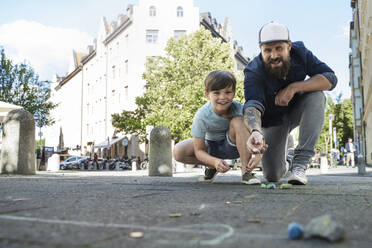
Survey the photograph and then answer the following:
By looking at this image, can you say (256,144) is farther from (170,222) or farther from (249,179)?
(170,222)

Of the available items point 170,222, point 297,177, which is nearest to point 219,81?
point 297,177

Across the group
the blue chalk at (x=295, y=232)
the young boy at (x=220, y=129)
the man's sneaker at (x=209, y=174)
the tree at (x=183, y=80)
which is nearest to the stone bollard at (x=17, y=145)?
the man's sneaker at (x=209, y=174)

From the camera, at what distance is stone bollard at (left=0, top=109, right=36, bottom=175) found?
29.2 ft

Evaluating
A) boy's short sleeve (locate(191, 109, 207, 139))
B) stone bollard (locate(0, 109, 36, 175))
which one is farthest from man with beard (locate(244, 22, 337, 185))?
stone bollard (locate(0, 109, 36, 175))

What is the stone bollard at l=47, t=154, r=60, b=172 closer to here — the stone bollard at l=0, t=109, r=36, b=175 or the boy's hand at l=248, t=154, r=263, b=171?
the stone bollard at l=0, t=109, r=36, b=175

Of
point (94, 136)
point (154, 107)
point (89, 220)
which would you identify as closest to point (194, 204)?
point (89, 220)

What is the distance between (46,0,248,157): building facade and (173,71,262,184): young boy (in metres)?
28.1

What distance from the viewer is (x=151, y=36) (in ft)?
131

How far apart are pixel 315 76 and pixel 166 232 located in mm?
3157

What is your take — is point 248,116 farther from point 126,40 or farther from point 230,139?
point 126,40

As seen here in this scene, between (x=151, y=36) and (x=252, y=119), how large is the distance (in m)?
37.4

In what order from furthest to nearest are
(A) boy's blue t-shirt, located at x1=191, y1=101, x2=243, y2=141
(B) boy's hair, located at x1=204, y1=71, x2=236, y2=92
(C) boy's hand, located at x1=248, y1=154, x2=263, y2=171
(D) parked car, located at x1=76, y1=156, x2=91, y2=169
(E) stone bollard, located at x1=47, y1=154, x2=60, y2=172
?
(D) parked car, located at x1=76, y1=156, x2=91, y2=169
(E) stone bollard, located at x1=47, y1=154, x2=60, y2=172
(A) boy's blue t-shirt, located at x1=191, y1=101, x2=243, y2=141
(B) boy's hair, located at x1=204, y1=71, x2=236, y2=92
(C) boy's hand, located at x1=248, y1=154, x2=263, y2=171

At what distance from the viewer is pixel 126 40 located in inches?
1683

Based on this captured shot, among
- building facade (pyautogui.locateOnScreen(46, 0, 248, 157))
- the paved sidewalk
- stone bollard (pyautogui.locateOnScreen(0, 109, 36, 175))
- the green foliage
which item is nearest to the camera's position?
the paved sidewalk
